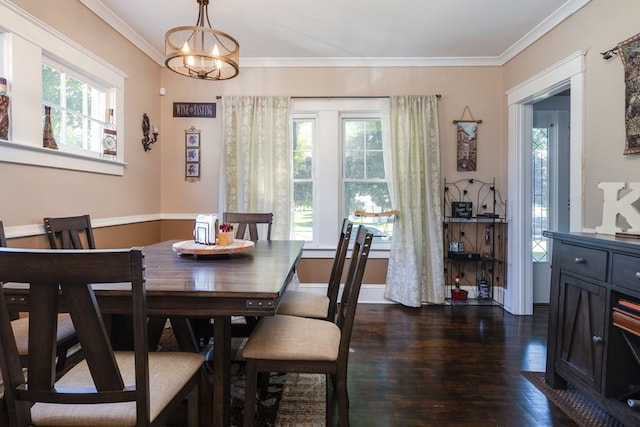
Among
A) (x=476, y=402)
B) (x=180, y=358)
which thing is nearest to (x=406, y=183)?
(x=476, y=402)

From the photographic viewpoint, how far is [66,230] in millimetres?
2248

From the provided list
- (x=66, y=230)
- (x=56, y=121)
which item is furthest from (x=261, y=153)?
(x=66, y=230)

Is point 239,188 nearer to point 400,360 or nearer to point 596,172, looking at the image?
point 400,360

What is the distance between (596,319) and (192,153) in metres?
3.84

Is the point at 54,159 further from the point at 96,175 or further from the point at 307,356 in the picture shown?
the point at 307,356

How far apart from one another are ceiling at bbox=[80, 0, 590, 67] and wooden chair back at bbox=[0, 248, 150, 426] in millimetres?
2595

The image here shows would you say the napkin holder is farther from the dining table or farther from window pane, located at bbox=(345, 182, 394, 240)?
window pane, located at bbox=(345, 182, 394, 240)

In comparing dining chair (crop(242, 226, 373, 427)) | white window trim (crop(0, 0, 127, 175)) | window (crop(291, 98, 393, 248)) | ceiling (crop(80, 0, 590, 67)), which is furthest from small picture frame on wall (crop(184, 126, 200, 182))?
dining chair (crop(242, 226, 373, 427))

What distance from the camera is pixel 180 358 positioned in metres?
1.34

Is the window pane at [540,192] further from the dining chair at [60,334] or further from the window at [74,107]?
the window at [74,107]

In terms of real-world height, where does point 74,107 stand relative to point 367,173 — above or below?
above

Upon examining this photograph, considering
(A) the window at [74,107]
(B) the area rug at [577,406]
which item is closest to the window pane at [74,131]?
(A) the window at [74,107]

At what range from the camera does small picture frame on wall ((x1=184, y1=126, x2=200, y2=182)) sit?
12.8 ft

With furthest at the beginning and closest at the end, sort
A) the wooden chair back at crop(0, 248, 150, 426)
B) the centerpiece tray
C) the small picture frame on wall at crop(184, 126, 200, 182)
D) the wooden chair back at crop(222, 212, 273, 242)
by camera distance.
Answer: the small picture frame on wall at crop(184, 126, 200, 182), the wooden chair back at crop(222, 212, 273, 242), the centerpiece tray, the wooden chair back at crop(0, 248, 150, 426)
